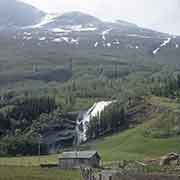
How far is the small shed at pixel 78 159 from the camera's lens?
3270 inches

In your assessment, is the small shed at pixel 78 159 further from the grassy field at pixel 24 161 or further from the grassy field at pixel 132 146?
the grassy field at pixel 132 146

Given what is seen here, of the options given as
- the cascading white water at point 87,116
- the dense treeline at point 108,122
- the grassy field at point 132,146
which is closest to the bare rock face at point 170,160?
the grassy field at point 132,146

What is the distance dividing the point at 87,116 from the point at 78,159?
78815 mm

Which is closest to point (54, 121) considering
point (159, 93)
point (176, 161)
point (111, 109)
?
point (111, 109)

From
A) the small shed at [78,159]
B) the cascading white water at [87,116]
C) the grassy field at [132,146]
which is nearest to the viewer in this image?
the small shed at [78,159]

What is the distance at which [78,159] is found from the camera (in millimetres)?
86625

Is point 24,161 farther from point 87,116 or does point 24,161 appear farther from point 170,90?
point 170,90

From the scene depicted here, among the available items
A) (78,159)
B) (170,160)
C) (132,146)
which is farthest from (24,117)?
(170,160)

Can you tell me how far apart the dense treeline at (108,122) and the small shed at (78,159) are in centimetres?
5294

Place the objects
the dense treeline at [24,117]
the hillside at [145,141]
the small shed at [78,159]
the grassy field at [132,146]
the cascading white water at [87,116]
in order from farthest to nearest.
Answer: the cascading white water at [87,116] < the dense treeline at [24,117] < the hillside at [145,141] < the grassy field at [132,146] < the small shed at [78,159]

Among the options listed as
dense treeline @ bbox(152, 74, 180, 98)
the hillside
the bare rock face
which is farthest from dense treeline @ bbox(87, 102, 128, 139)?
the bare rock face

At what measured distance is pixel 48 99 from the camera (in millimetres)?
170875

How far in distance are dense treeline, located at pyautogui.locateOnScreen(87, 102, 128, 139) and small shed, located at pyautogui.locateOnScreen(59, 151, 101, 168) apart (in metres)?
52.9

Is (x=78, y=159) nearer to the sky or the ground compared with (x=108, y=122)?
nearer to the sky
